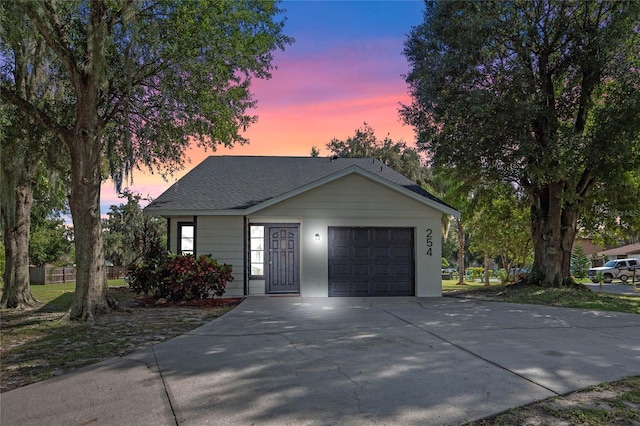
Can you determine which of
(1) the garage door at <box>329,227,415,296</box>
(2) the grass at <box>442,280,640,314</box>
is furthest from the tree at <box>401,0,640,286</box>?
(1) the garage door at <box>329,227,415,296</box>

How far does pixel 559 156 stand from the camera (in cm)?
1161

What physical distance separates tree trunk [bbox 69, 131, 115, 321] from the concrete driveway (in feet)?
9.75

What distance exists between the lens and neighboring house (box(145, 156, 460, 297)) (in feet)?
43.1

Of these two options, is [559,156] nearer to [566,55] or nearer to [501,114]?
[501,114]

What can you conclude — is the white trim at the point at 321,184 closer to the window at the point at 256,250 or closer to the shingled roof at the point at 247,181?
the shingled roof at the point at 247,181

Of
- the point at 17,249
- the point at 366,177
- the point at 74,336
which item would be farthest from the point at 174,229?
the point at 74,336

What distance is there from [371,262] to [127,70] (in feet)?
27.4

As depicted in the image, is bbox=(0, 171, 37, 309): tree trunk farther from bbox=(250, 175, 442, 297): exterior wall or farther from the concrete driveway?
the concrete driveway

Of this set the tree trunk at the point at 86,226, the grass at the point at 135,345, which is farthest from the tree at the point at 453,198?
the tree trunk at the point at 86,226

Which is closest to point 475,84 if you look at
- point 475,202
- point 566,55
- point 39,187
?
point 566,55

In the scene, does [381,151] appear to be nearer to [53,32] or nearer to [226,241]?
[226,241]

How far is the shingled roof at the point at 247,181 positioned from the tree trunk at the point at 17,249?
3.38m

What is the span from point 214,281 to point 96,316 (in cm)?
349

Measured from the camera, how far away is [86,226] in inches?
357
